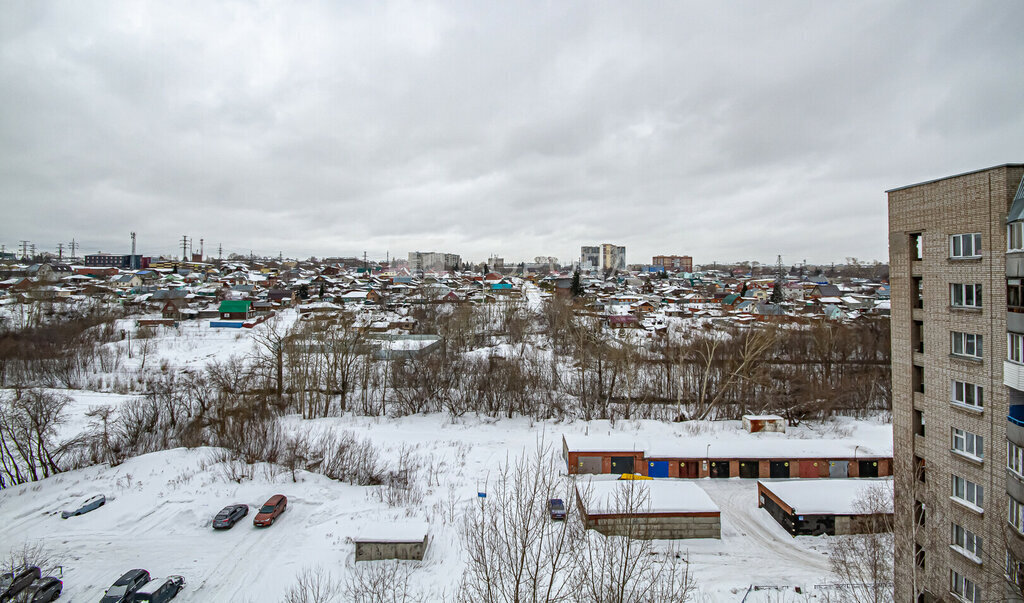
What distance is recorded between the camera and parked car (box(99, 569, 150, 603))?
30.9ft

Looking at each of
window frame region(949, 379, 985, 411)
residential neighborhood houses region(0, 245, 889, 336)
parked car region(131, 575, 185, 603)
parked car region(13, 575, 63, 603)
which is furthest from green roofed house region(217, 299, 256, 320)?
window frame region(949, 379, 985, 411)

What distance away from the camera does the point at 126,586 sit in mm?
9656

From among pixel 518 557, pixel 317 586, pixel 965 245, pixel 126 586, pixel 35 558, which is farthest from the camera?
pixel 35 558

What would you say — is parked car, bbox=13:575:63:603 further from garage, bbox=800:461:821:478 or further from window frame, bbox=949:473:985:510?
garage, bbox=800:461:821:478

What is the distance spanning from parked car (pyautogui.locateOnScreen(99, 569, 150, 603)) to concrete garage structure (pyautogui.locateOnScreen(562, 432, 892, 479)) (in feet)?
41.4

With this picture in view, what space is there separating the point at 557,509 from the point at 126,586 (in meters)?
10.1

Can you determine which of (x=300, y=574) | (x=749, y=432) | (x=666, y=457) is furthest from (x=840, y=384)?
(x=300, y=574)

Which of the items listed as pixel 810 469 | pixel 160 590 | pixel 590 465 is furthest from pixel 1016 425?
pixel 160 590

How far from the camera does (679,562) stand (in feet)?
37.2

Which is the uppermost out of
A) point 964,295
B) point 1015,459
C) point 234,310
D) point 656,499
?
point 964,295

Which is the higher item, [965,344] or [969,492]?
[965,344]

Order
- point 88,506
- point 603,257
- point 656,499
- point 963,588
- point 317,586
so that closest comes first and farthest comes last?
point 963,588 → point 317,586 → point 656,499 → point 88,506 → point 603,257

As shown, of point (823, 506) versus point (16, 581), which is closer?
point (16, 581)

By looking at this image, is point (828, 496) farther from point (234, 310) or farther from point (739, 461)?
point (234, 310)
